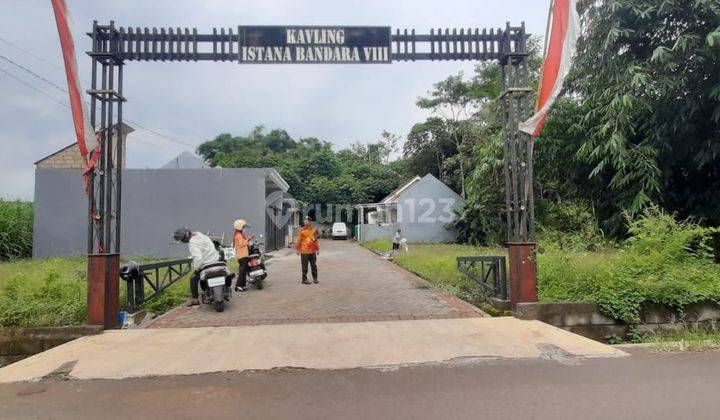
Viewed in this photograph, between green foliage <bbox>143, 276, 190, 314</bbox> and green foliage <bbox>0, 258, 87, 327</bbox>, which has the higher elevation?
green foliage <bbox>0, 258, 87, 327</bbox>

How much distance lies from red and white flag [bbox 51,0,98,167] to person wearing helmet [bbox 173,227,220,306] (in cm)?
223

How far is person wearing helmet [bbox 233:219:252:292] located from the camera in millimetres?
9398

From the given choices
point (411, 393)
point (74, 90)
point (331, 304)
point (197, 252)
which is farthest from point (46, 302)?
point (411, 393)

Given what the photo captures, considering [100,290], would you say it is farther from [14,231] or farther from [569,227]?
[14,231]

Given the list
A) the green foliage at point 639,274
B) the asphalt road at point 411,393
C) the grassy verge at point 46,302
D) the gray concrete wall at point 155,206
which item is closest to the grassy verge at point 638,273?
the green foliage at point 639,274

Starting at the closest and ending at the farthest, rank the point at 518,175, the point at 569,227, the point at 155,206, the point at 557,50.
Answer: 1. the point at 557,50
2. the point at 518,175
3. the point at 569,227
4. the point at 155,206

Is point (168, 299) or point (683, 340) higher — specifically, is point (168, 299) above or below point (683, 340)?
above

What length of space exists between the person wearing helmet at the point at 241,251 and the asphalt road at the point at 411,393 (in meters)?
4.98

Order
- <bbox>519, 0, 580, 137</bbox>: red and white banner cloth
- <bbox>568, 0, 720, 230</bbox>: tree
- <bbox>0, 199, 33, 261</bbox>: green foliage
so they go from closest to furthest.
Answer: <bbox>519, 0, 580, 137</bbox>: red and white banner cloth < <bbox>568, 0, 720, 230</bbox>: tree < <bbox>0, 199, 33, 261</bbox>: green foliage

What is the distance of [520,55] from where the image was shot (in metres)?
7.19

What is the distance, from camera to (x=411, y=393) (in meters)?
4.09

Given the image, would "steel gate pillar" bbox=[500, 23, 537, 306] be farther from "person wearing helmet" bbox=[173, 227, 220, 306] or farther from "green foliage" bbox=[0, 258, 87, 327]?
"green foliage" bbox=[0, 258, 87, 327]

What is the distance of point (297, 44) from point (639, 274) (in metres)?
6.12

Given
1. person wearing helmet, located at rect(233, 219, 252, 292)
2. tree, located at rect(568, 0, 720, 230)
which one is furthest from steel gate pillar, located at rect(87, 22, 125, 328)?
tree, located at rect(568, 0, 720, 230)
